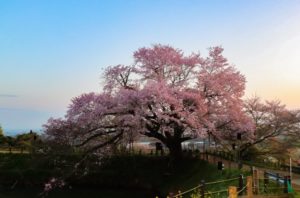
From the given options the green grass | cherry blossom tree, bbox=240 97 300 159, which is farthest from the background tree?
the green grass

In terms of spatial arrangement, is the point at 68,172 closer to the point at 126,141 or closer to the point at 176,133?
the point at 126,141

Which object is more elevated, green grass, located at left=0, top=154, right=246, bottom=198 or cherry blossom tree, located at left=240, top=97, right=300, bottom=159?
cherry blossom tree, located at left=240, top=97, right=300, bottom=159

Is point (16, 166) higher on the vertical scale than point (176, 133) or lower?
lower

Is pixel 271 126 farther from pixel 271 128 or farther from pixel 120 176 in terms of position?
pixel 120 176

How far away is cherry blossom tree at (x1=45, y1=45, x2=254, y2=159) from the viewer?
27.2 metres

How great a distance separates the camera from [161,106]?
2778 cm

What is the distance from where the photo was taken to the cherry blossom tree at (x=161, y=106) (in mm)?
27188

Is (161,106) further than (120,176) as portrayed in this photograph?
No

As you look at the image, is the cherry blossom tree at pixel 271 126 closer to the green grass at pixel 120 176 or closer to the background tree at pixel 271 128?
the background tree at pixel 271 128

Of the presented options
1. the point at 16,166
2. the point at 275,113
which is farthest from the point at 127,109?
the point at 16,166

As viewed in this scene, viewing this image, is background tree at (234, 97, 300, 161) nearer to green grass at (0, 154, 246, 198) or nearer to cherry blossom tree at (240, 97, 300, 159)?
cherry blossom tree at (240, 97, 300, 159)

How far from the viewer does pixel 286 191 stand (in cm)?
1806

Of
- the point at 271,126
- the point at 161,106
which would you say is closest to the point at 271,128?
the point at 271,126

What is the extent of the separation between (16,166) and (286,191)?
25.8 metres
